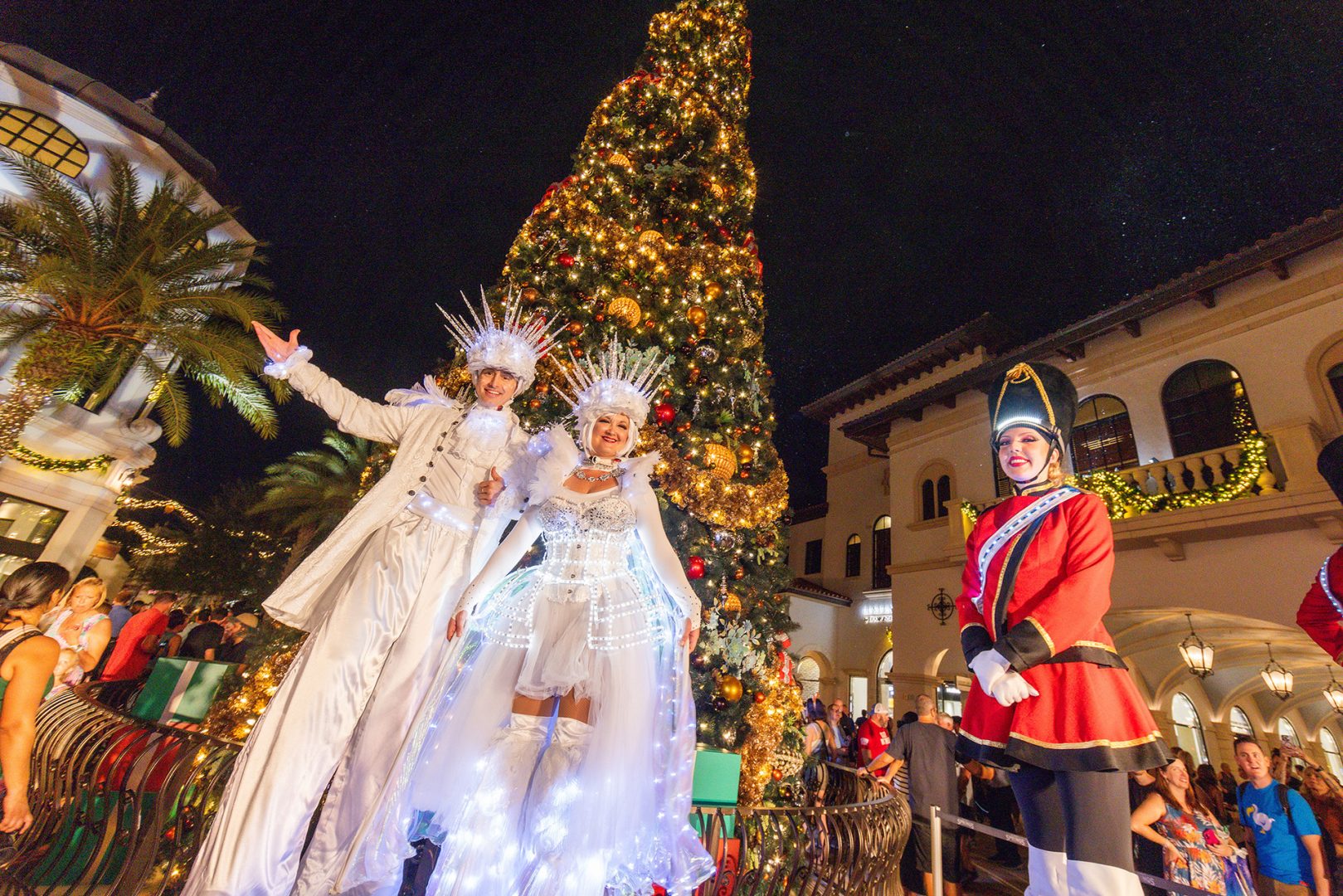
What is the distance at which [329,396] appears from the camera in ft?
9.81

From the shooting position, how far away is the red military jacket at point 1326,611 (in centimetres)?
260

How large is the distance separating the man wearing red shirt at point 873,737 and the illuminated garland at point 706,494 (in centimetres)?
388

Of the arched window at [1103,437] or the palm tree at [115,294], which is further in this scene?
the arched window at [1103,437]

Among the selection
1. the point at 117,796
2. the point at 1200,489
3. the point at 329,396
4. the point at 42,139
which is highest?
the point at 42,139

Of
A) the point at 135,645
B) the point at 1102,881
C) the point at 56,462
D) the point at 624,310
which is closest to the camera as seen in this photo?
the point at 1102,881

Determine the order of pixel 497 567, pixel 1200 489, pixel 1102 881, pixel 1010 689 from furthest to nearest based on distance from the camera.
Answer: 1. pixel 1200 489
2. pixel 497 567
3. pixel 1010 689
4. pixel 1102 881

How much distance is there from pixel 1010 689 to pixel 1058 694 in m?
0.20

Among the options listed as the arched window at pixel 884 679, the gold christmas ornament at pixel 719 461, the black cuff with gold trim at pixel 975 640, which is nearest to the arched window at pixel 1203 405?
the arched window at pixel 884 679

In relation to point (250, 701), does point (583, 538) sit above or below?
above

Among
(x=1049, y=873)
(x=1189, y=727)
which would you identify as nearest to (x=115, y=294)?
(x=1049, y=873)

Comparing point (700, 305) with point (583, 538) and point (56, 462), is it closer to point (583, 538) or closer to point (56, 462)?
point (583, 538)

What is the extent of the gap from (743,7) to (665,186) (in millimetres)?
4094

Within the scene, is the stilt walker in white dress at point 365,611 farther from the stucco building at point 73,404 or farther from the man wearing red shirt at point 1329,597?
the stucco building at point 73,404

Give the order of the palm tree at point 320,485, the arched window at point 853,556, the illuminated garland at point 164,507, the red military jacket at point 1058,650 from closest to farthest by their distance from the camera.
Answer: the red military jacket at point 1058,650 < the palm tree at point 320,485 < the arched window at point 853,556 < the illuminated garland at point 164,507
